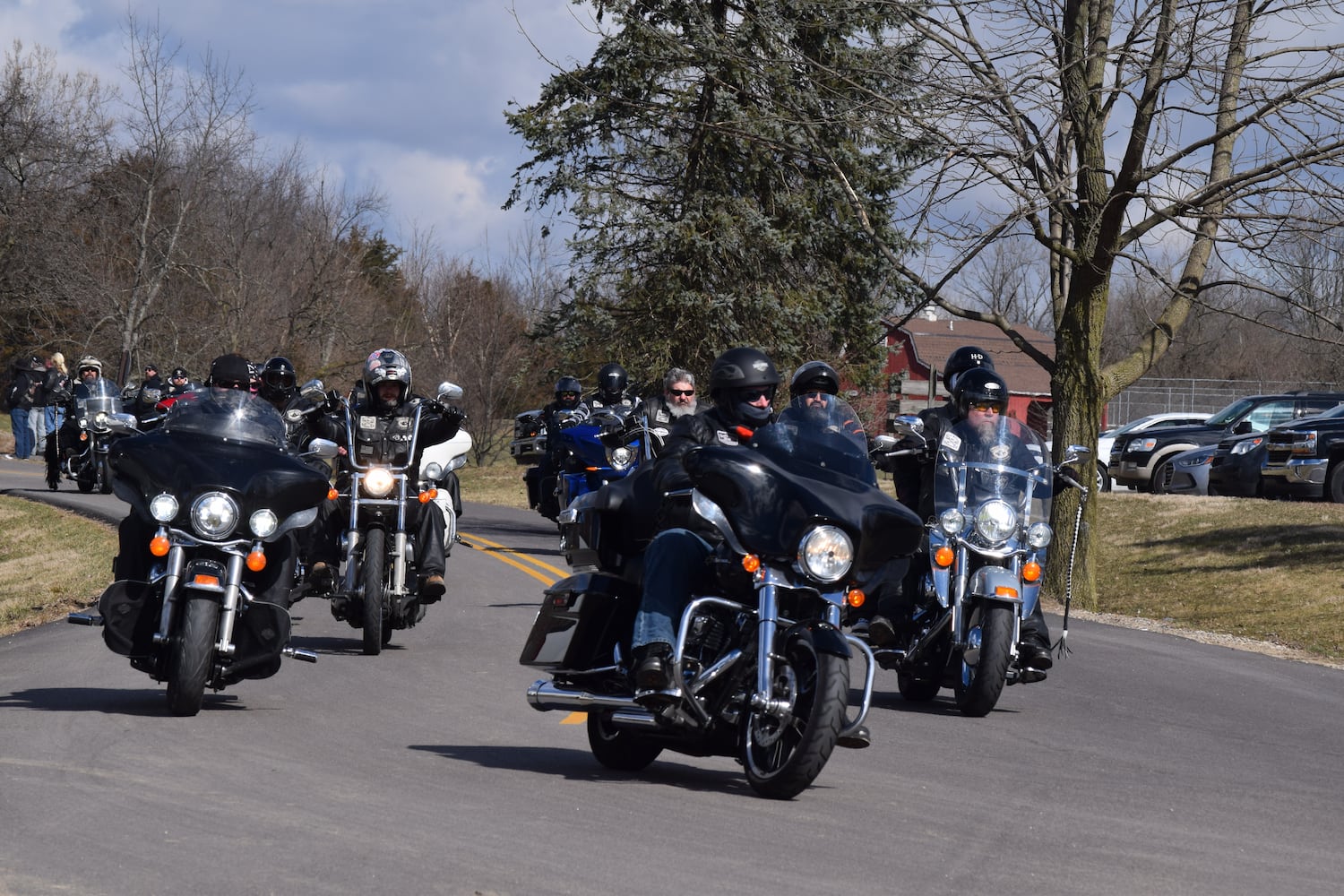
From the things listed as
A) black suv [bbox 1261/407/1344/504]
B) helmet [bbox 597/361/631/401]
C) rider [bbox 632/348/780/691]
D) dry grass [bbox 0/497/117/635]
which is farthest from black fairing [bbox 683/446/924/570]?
black suv [bbox 1261/407/1344/504]

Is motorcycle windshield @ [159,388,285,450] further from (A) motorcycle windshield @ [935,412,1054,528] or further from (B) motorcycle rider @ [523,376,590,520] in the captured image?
(B) motorcycle rider @ [523,376,590,520]

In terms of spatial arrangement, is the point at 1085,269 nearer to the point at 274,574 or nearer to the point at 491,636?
the point at 491,636

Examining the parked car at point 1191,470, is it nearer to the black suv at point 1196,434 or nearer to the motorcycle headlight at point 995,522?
the black suv at point 1196,434

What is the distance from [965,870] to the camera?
567 centimetres

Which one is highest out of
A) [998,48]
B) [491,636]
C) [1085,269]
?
[998,48]

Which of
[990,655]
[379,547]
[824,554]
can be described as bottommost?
[990,655]

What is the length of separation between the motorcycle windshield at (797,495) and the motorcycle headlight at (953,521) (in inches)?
122

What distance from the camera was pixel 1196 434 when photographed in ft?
106

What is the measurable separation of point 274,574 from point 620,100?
781 inches

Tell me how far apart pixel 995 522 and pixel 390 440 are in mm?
4389

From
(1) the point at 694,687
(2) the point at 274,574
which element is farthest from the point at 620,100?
(1) the point at 694,687

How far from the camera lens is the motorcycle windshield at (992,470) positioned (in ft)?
32.7

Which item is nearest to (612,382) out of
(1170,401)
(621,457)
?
(621,457)

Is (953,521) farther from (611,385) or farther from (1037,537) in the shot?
(611,385)
